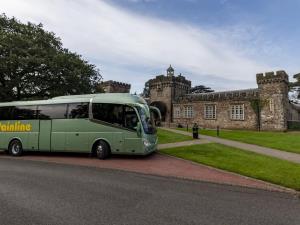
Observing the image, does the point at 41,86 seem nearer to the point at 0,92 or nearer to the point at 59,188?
the point at 0,92

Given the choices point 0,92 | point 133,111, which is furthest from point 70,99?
point 0,92

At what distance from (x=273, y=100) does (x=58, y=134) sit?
30376mm

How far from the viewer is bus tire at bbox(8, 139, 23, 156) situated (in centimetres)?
1766

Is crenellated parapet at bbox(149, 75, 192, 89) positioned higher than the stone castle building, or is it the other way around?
crenellated parapet at bbox(149, 75, 192, 89)

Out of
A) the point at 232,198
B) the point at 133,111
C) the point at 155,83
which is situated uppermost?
the point at 155,83

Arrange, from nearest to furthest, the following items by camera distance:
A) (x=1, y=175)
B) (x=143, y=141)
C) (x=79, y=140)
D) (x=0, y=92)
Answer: (x=1, y=175), (x=143, y=141), (x=79, y=140), (x=0, y=92)

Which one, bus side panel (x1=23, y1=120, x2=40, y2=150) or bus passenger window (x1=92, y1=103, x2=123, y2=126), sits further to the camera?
bus side panel (x1=23, y1=120, x2=40, y2=150)

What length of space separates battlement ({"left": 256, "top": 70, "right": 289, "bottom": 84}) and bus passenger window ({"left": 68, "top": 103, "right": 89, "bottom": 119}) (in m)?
29.7

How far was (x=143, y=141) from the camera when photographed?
1508 cm

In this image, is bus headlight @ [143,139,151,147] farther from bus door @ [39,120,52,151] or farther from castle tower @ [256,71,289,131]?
castle tower @ [256,71,289,131]

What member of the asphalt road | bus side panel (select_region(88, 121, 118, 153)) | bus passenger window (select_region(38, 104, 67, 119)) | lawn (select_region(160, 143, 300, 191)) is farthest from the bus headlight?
bus passenger window (select_region(38, 104, 67, 119))

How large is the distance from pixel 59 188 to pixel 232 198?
4847mm

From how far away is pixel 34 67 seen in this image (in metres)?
26.4

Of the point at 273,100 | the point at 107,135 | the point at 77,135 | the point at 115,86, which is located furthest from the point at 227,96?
the point at 77,135
